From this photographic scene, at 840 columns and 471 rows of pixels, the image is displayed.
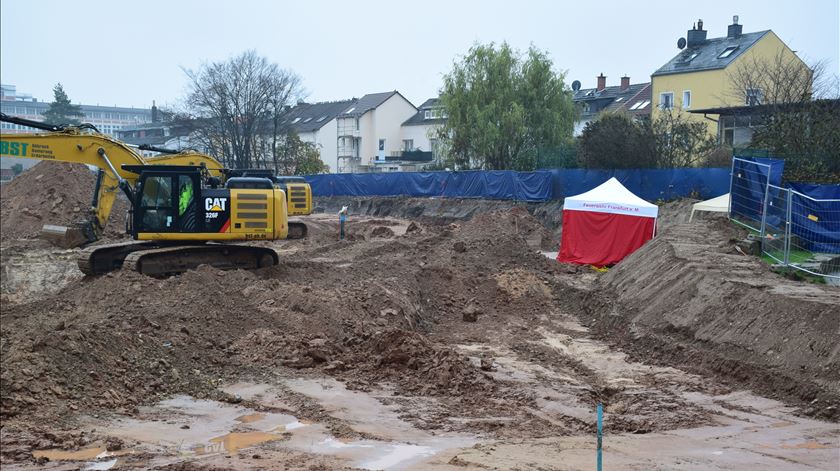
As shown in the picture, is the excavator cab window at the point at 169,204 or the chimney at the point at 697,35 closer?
the excavator cab window at the point at 169,204

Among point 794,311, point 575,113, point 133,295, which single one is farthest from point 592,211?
point 575,113

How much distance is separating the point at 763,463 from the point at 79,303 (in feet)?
39.7

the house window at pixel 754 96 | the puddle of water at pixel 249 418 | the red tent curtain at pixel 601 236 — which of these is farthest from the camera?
the house window at pixel 754 96

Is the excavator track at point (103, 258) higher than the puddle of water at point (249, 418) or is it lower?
higher

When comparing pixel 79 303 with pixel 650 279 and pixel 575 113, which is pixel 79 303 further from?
pixel 575 113

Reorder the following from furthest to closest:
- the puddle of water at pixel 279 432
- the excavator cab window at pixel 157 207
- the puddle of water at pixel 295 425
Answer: the excavator cab window at pixel 157 207 < the puddle of water at pixel 295 425 < the puddle of water at pixel 279 432

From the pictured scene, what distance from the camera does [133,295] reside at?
15.1 meters

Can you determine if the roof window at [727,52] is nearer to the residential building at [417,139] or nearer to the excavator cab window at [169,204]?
the residential building at [417,139]

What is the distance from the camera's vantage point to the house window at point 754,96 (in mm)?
32938

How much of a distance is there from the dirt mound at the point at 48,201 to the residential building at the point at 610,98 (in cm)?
3144

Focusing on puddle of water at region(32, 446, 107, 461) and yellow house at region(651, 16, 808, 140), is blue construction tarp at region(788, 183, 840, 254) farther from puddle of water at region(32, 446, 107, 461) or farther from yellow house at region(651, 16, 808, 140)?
yellow house at region(651, 16, 808, 140)

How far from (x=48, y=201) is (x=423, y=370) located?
Result: 26.1 m

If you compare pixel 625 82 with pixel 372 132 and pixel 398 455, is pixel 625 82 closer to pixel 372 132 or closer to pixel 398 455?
pixel 372 132

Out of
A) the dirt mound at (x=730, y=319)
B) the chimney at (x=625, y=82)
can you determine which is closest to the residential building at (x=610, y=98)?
the chimney at (x=625, y=82)
